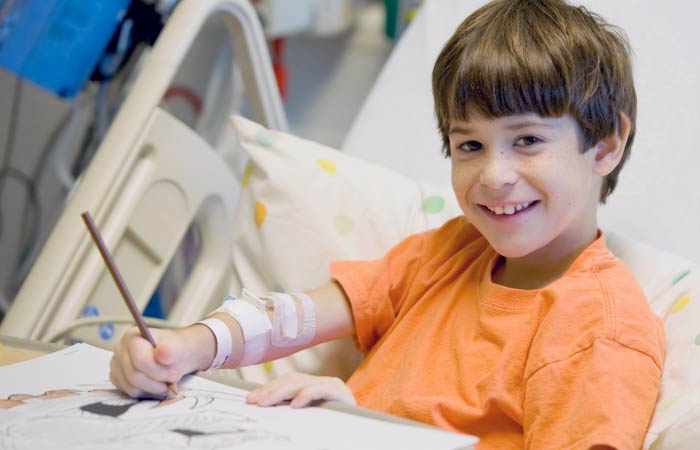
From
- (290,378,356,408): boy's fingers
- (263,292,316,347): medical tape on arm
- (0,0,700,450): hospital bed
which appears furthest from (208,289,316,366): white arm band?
(290,378,356,408): boy's fingers

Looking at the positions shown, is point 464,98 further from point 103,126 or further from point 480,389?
point 103,126

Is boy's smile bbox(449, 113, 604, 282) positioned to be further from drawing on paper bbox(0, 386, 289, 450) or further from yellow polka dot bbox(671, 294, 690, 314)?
drawing on paper bbox(0, 386, 289, 450)

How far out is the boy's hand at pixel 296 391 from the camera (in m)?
0.77

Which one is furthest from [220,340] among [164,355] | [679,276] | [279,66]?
[279,66]

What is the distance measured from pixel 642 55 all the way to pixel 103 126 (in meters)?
0.99

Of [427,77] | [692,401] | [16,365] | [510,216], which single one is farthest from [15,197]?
[692,401]

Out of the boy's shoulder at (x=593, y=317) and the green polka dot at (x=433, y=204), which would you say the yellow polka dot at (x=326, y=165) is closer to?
the green polka dot at (x=433, y=204)

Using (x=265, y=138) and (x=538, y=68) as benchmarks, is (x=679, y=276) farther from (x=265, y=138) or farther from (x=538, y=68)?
(x=265, y=138)

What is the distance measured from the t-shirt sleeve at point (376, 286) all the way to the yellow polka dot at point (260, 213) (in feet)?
A: 0.51

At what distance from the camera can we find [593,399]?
0.82 metres

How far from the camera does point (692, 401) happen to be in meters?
0.86

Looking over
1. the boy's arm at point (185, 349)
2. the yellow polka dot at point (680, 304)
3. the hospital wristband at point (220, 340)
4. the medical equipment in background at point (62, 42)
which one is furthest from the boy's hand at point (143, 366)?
the medical equipment in background at point (62, 42)

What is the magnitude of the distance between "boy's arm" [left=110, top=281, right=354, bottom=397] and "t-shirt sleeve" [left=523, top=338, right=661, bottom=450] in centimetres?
30

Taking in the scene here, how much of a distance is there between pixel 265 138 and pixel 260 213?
111mm
